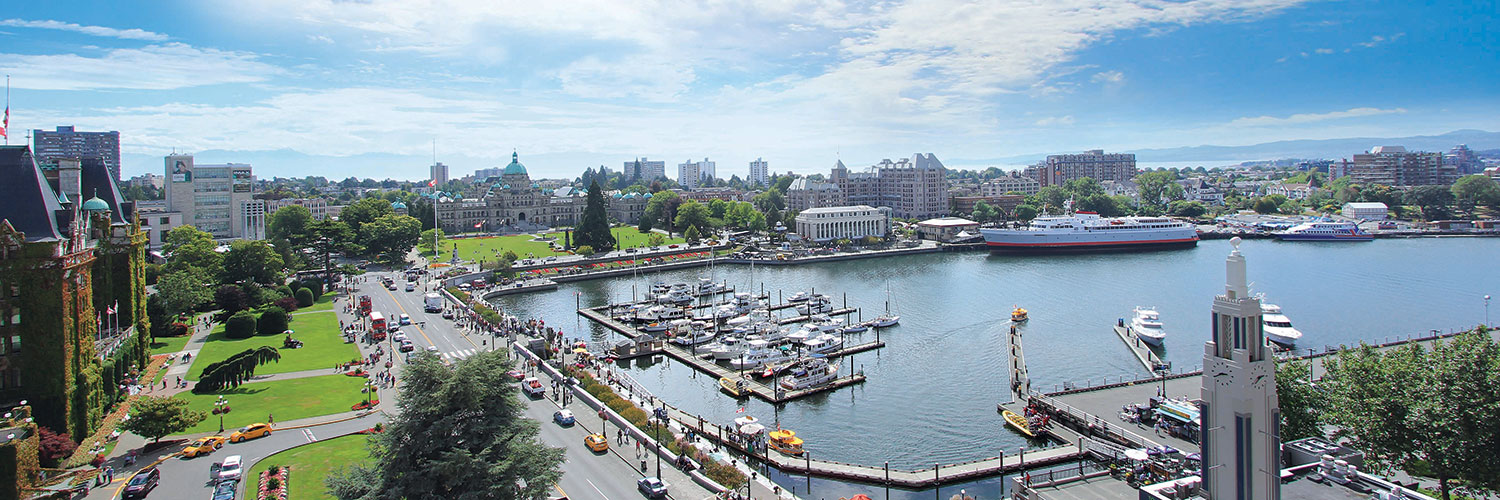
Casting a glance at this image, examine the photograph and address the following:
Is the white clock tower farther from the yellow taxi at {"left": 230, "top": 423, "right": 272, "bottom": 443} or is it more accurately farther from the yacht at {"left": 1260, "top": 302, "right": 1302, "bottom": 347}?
the yacht at {"left": 1260, "top": 302, "right": 1302, "bottom": 347}

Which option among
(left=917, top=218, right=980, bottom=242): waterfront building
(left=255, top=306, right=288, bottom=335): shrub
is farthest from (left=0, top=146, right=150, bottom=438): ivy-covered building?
(left=917, top=218, right=980, bottom=242): waterfront building

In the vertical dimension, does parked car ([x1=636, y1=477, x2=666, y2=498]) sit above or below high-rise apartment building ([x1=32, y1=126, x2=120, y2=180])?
below

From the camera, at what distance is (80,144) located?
126188mm

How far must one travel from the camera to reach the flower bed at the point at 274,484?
18155 millimetres

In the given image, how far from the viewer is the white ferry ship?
83.0 metres

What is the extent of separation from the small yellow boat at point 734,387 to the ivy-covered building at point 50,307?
2003 cm

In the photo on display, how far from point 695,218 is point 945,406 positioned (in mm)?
68225

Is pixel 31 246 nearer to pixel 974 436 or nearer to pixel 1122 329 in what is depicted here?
pixel 974 436

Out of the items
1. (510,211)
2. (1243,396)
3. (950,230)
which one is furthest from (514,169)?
(1243,396)

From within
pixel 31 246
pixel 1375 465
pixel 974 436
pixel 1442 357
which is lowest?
pixel 974 436

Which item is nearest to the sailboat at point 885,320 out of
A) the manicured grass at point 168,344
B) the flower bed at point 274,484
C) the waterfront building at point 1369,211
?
the flower bed at point 274,484

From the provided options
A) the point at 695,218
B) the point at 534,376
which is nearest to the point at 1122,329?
the point at 534,376

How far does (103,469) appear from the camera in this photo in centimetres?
1967

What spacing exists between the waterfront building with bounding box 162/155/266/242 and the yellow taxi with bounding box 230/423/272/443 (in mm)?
70034
